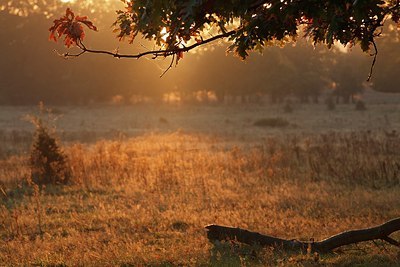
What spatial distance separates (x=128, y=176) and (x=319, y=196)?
5736 millimetres

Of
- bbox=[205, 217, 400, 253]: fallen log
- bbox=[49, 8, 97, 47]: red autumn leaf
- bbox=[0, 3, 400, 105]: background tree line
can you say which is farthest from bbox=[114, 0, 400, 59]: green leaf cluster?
bbox=[0, 3, 400, 105]: background tree line

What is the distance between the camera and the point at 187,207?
38.8 feet

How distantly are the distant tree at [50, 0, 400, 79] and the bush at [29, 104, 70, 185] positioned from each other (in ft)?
31.8

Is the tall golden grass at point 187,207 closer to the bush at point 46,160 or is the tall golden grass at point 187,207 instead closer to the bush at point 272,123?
the bush at point 46,160

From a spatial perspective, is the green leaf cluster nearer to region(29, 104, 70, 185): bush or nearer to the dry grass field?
the dry grass field

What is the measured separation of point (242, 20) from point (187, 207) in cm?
624

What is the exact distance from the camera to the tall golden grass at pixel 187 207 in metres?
8.03

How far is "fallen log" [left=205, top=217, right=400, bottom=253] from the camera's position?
299 inches

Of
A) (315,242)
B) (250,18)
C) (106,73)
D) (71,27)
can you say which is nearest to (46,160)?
(315,242)

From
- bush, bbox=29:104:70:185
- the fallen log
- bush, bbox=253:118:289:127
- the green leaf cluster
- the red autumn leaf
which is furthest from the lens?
bush, bbox=253:118:289:127

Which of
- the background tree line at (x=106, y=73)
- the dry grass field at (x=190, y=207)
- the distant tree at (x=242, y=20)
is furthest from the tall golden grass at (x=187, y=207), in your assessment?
the background tree line at (x=106, y=73)

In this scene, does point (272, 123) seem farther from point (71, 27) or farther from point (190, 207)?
point (71, 27)

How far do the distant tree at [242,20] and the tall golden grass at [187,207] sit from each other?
10.3 ft

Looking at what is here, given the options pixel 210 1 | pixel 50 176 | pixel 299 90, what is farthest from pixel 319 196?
pixel 299 90
